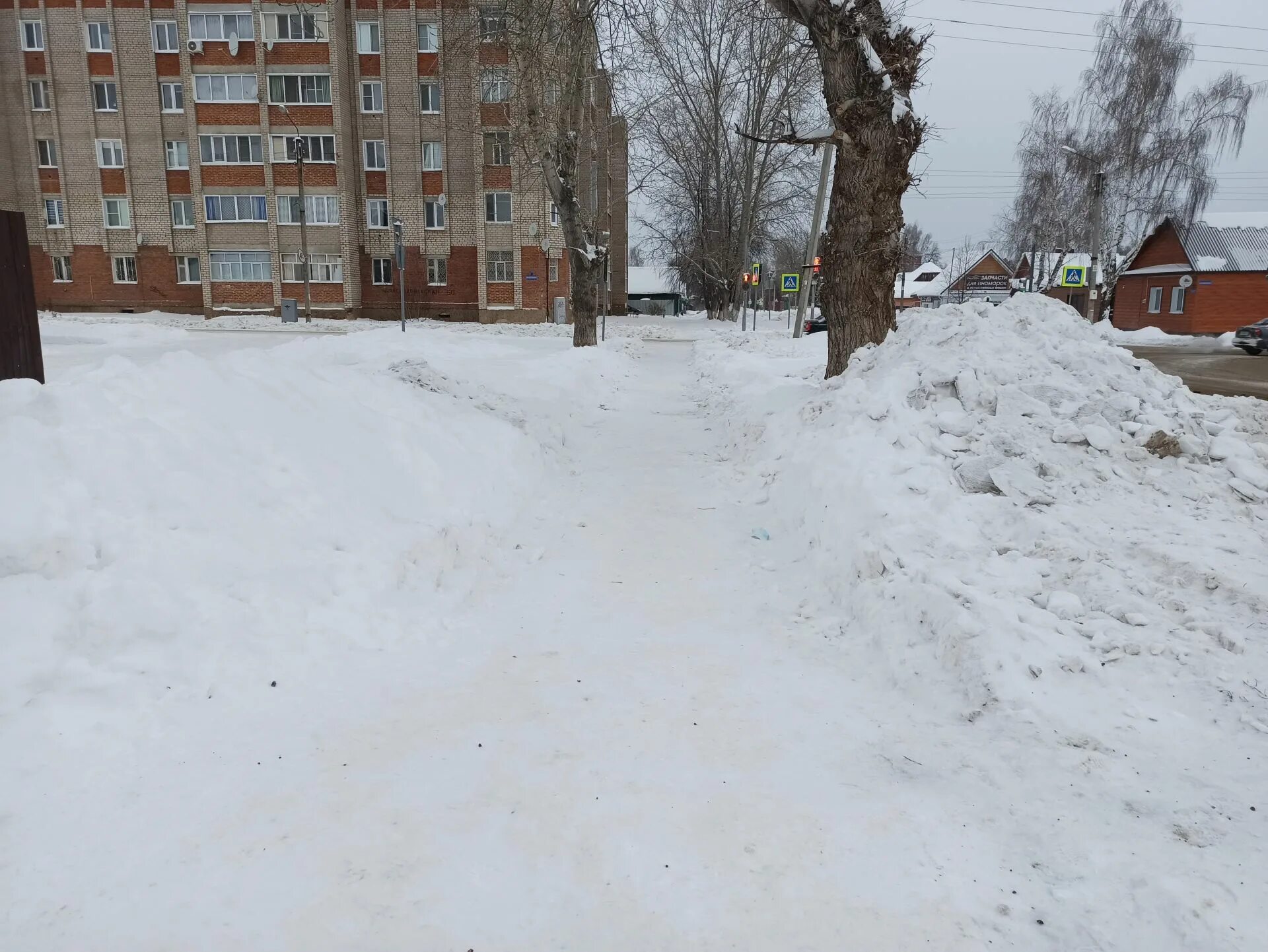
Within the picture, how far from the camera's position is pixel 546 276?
40344 millimetres

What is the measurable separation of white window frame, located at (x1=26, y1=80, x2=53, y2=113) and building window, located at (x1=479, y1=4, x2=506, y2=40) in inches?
1481

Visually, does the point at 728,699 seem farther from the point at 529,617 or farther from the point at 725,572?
the point at 725,572

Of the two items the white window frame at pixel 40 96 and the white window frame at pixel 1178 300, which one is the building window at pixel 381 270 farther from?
the white window frame at pixel 1178 300

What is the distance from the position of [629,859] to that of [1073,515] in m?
3.89

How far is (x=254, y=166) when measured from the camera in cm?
3897

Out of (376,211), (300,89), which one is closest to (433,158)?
(376,211)

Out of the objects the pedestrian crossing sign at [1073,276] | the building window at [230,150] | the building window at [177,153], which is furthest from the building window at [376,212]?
the pedestrian crossing sign at [1073,276]

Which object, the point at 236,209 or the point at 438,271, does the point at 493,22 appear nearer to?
the point at 438,271

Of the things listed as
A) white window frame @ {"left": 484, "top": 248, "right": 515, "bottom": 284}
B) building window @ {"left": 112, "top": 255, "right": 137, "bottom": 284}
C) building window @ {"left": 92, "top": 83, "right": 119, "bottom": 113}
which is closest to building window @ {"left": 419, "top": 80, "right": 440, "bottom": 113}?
white window frame @ {"left": 484, "top": 248, "right": 515, "bottom": 284}

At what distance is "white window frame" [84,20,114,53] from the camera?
38.2m

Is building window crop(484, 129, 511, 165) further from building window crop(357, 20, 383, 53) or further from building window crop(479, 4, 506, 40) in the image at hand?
building window crop(479, 4, 506, 40)

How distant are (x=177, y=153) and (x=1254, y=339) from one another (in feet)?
154

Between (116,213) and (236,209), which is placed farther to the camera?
(116,213)

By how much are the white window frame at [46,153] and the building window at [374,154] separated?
606 inches
